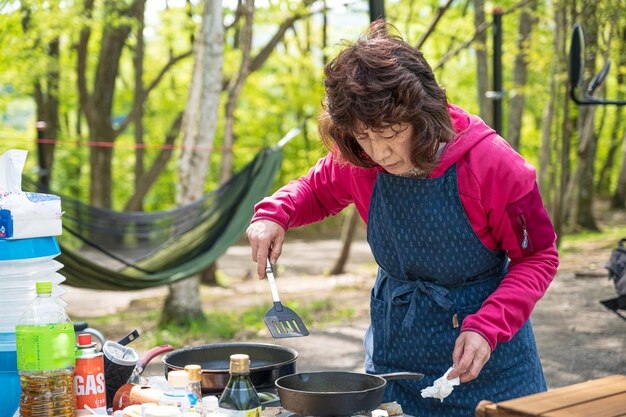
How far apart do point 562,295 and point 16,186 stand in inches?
249

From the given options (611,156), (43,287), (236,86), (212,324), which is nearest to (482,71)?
(236,86)

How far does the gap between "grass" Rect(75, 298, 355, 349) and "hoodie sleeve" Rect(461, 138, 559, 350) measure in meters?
4.64

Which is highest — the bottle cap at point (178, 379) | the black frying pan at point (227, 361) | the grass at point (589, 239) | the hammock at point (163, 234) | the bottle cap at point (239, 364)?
the bottle cap at point (239, 364)

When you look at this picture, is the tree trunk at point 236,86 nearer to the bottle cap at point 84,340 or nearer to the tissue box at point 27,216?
the tissue box at point 27,216

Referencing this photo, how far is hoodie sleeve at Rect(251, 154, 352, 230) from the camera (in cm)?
187

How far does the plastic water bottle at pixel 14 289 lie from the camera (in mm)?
1587

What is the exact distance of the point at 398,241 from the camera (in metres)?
1.78

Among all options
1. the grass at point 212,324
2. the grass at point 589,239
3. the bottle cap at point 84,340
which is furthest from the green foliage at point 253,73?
the bottle cap at point 84,340

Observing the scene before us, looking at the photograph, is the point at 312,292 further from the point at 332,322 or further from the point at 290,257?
the point at 290,257

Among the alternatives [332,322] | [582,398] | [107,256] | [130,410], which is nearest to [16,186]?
[130,410]

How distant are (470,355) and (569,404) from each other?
29 cm

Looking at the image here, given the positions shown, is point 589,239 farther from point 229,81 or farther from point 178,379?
point 178,379

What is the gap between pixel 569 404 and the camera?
1255 mm

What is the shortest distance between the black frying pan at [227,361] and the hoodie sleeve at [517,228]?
44 centimetres
